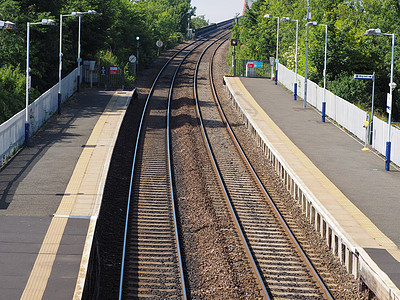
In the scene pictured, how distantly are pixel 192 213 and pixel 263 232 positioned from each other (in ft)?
8.76

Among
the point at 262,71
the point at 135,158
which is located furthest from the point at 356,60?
the point at 135,158

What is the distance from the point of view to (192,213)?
757 inches

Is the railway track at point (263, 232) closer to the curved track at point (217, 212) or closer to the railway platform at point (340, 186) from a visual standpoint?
the curved track at point (217, 212)

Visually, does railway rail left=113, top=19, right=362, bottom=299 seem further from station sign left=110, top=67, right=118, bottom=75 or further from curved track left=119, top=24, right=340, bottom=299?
station sign left=110, top=67, right=118, bottom=75

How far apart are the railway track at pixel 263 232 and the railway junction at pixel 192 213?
0.16 feet

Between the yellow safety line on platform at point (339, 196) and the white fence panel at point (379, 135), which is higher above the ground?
the white fence panel at point (379, 135)

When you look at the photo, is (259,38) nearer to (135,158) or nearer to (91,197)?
(135,158)

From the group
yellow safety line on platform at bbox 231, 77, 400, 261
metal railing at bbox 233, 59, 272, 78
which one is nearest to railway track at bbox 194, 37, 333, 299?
yellow safety line on platform at bbox 231, 77, 400, 261

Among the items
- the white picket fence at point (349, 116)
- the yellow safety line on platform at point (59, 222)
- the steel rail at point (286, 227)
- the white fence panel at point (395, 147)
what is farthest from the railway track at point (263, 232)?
the white picket fence at point (349, 116)

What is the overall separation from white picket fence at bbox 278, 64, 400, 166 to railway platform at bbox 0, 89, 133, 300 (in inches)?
458

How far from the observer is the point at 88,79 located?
4397 centimetres

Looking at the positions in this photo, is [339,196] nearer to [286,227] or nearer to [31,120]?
[286,227]

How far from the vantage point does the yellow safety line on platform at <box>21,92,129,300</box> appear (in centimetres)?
1203

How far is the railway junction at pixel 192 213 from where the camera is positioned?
13609 millimetres
